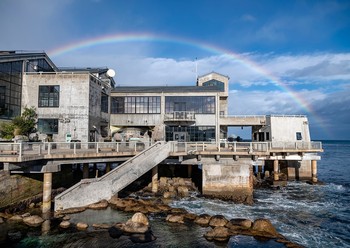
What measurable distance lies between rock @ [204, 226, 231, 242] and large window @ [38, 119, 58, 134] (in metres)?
23.1

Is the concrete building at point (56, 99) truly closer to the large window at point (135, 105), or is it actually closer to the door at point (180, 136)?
the large window at point (135, 105)

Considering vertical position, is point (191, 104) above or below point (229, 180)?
above

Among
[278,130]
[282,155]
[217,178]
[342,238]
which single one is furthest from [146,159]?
[278,130]

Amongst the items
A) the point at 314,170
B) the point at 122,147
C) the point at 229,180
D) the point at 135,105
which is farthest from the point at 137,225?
the point at 314,170

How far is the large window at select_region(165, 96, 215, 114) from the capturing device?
38438 millimetres

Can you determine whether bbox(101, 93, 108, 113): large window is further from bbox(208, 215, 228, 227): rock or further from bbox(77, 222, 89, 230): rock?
bbox(208, 215, 228, 227): rock

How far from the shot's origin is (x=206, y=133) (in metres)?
38.1

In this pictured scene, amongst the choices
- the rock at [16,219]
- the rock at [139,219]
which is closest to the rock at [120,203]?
the rock at [139,219]

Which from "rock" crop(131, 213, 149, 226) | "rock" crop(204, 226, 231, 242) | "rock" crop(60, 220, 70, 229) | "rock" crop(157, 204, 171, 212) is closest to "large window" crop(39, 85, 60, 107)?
"rock" crop(60, 220, 70, 229)

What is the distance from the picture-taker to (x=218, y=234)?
1433 centimetres

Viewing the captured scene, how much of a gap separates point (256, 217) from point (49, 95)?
26.3 meters

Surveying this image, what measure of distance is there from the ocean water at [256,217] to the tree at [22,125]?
1402 cm

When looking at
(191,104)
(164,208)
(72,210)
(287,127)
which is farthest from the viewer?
(191,104)

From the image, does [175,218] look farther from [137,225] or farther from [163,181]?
[163,181]
